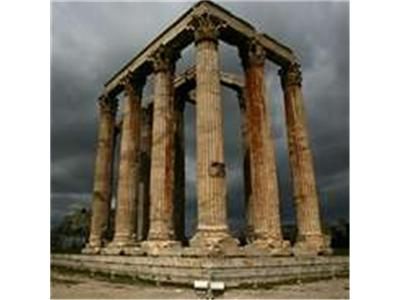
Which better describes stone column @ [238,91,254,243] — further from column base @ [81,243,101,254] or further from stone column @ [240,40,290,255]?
column base @ [81,243,101,254]

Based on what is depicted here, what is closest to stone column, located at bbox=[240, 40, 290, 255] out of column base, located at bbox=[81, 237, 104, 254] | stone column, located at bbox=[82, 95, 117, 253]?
column base, located at bbox=[81, 237, 104, 254]

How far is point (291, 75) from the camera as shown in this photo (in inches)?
1416

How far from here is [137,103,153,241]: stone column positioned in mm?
40688

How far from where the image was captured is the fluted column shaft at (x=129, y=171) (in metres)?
35.4

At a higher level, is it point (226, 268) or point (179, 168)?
point (179, 168)

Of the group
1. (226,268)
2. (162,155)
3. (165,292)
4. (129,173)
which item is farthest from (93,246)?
(165,292)

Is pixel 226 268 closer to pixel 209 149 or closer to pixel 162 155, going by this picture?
pixel 209 149

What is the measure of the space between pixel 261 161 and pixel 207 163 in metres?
5.38

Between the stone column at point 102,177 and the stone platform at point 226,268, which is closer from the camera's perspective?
the stone platform at point 226,268

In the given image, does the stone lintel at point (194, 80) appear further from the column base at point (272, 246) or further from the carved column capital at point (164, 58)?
the column base at point (272, 246)

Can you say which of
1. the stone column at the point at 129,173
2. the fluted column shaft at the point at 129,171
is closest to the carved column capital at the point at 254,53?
the stone column at the point at 129,173

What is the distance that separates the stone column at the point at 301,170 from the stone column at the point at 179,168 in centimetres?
871
